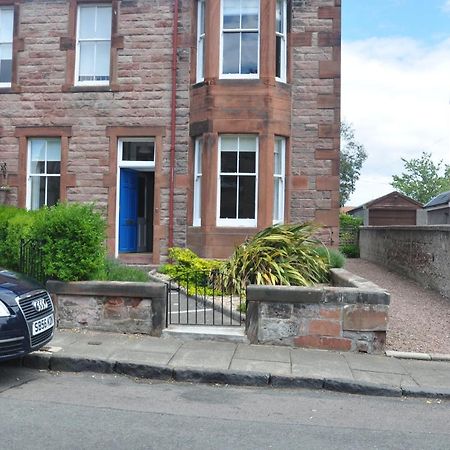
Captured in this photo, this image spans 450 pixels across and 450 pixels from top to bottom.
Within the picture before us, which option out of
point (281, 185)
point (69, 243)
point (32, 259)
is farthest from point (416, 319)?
point (32, 259)

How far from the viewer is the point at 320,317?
719 centimetres

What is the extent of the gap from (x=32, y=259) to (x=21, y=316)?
2.72 metres

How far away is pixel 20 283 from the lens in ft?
19.4

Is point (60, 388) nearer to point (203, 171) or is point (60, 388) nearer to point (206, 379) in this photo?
point (206, 379)

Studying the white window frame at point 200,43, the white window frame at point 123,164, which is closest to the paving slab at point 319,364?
the white window frame at point 123,164

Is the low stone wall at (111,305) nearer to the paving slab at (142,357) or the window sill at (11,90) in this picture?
the paving slab at (142,357)

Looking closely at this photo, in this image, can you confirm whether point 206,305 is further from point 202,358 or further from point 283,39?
point 283,39

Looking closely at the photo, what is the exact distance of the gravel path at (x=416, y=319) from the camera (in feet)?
24.6

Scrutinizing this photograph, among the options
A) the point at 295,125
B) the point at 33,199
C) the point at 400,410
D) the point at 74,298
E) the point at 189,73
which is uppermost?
the point at 189,73

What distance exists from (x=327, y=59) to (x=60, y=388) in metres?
10.1

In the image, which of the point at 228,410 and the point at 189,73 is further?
the point at 189,73

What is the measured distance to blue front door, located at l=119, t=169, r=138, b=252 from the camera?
43.7 feet

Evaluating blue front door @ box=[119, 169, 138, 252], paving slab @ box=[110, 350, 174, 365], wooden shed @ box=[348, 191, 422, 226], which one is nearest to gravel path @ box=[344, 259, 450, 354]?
paving slab @ box=[110, 350, 174, 365]

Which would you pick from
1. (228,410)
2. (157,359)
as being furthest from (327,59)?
(228,410)
